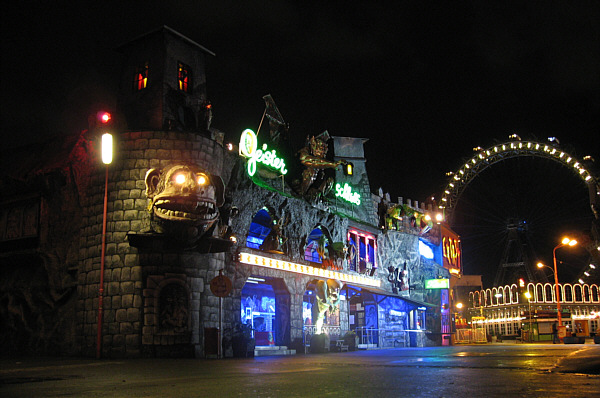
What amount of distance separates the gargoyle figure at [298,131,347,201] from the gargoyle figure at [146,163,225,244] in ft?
31.4

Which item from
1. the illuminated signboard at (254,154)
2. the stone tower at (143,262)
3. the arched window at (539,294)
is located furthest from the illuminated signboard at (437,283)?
the stone tower at (143,262)

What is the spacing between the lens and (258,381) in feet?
33.7

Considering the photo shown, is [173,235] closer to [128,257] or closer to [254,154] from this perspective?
[128,257]

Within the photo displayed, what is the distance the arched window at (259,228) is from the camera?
28531mm

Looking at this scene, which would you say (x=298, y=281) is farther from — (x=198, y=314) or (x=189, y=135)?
(x=189, y=135)

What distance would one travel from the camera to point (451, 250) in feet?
162

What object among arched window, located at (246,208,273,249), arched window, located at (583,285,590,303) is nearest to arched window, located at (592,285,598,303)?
arched window, located at (583,285,590,303)

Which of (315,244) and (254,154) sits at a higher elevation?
(254,154)

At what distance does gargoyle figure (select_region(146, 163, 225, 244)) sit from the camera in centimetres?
2095

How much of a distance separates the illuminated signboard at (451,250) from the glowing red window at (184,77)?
2777 cm

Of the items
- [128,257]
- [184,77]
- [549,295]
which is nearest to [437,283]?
[549,295]

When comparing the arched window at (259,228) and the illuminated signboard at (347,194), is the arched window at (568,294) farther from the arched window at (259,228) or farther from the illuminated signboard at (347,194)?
the arched window at (259,228)

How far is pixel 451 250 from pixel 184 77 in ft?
103

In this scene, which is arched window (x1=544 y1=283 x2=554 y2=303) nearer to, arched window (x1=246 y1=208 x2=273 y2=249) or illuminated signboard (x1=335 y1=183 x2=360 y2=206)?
illuminated signboard (x1=335 y1=183 x2=360 y2=206)
